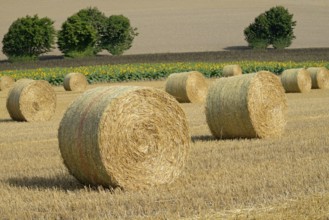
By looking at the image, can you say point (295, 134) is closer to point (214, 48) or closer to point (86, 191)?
point (86, 191)

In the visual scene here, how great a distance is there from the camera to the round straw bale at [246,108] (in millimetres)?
13547

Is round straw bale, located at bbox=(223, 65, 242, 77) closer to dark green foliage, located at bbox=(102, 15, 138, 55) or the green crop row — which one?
the green crop row

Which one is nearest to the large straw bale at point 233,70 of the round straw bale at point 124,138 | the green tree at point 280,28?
the round straw bale at point 124,138

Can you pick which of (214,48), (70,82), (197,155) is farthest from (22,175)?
(214,48)

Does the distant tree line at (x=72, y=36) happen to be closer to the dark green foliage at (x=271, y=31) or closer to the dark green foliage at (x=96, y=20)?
the dark green foliage at (x=96, y=20)

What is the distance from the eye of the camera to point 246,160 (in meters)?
10.6

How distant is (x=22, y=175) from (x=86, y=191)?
1.98 meters

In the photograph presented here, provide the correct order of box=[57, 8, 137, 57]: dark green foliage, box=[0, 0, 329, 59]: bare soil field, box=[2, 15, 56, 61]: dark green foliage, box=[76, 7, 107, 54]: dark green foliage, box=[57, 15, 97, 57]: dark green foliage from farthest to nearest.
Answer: box=[76, 7, 107, 54]: dark green foliage → box=[2, 15, 56, 61]: dark green foliage → box=[0, 0, 329, 59]: bare soil field → box=[57, 8, 137, 57]: dark green foliage → box=[57, 15, 97, 57]: dark green foliage

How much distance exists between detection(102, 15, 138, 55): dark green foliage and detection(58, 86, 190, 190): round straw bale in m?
80.0

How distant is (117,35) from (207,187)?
8180cm

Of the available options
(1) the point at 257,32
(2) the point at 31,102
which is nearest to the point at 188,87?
(2) the point at 31,102

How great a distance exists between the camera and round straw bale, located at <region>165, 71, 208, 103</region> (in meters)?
25.8

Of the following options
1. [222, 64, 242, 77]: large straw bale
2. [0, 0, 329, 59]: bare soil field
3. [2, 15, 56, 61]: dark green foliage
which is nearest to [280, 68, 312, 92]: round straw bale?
[222, 64, 242, 77]: large straw bale

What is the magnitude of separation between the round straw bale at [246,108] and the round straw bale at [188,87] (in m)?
11.5
